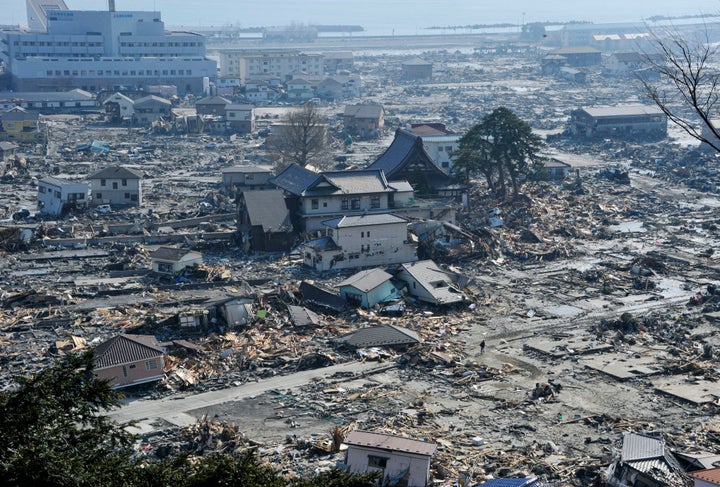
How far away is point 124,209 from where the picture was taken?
1280 inches

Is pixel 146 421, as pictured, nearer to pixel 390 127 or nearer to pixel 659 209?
pixel 659 209

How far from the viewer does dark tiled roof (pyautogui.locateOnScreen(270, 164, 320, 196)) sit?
28422 millimetres

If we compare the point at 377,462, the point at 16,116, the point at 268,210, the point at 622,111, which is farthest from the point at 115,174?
the point at 622,111

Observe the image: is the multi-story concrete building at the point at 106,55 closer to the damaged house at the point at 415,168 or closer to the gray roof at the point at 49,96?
the gray roof at the point at 49,96

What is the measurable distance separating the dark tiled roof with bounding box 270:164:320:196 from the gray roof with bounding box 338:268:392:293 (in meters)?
5.84

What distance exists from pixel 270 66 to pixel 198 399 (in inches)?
2587

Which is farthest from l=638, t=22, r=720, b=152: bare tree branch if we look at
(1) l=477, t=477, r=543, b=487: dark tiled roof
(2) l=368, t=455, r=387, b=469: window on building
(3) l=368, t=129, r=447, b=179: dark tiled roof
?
(3) l=368, t=129, r=447, b=179: dark tiled roof

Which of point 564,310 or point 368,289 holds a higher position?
point 368,289

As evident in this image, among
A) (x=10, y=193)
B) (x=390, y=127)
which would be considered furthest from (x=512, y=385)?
(x=390, y=127)

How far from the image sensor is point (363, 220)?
2584 centimetres

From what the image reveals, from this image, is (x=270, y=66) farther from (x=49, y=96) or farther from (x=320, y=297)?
(x=320, y=297)

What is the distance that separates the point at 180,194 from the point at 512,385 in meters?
20.7

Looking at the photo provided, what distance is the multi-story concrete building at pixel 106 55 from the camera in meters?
68.4

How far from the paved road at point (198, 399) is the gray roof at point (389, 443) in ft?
10.9
